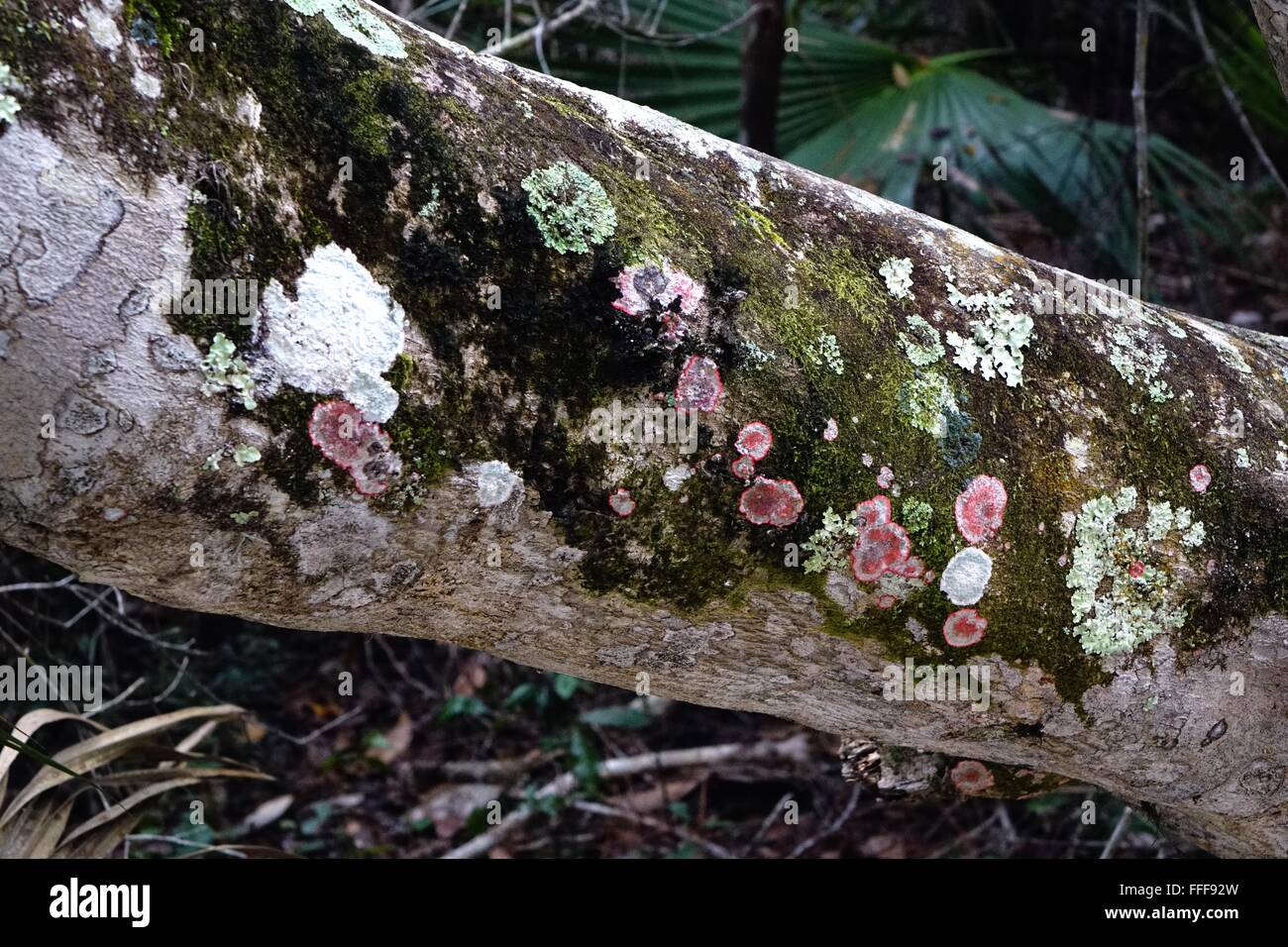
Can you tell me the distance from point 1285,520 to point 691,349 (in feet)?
2.87

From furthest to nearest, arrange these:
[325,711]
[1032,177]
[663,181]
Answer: [325,711] < [1032,177] < [663,181]

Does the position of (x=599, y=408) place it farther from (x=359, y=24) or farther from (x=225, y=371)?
(x=359, y=24)

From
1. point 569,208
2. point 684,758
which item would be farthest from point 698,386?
point 684,758

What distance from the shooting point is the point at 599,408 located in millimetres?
1168

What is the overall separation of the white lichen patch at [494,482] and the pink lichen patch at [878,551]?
418 millimetres

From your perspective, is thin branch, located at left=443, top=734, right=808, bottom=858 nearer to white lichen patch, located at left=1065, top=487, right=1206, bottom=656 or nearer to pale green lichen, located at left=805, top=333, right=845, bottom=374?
white lichen patch, located at left=1065, top=487, right=1206, bottom=656

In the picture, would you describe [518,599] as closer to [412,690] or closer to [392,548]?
[392,548]

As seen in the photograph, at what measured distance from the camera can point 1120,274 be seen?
11.5ft

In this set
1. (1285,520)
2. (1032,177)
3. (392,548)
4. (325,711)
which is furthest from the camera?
(325,711)

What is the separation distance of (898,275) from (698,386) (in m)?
0.34

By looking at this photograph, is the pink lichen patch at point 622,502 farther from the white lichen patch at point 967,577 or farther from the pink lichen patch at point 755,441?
the white lichen patch at point 967,577

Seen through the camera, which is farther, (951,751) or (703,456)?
(951,751)
